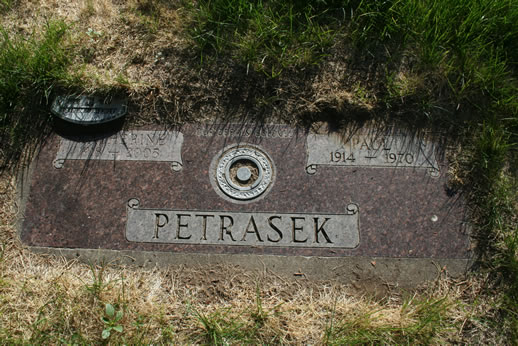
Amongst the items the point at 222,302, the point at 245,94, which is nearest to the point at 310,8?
the point at 245,94

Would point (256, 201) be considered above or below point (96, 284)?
above

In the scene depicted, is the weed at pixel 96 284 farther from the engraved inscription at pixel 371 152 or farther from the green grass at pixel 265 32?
the green grass at pixel 265 32

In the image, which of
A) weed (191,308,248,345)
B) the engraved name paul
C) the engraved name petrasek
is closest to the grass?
weed (191,308,248,345)

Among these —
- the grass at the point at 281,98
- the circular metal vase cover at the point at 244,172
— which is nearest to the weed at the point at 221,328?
the grass at the point at 281,98

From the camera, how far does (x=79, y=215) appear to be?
272 cm

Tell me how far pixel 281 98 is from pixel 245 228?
3.42 ft

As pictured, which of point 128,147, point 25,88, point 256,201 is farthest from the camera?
point 25,88

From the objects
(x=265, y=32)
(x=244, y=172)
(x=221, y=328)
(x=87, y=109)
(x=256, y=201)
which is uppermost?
(x=265, y=32)

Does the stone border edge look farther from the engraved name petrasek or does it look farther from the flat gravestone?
the engraved name petrasek

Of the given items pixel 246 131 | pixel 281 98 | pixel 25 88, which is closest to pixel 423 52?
pixel 281 98

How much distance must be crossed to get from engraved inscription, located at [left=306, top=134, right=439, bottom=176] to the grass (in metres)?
0.16

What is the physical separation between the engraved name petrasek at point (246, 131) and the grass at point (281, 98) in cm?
12

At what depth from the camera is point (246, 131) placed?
288cm

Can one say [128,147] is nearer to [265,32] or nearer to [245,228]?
[245,228]
